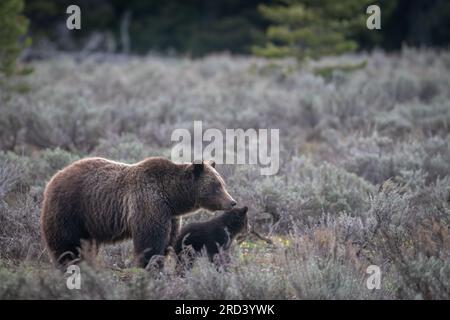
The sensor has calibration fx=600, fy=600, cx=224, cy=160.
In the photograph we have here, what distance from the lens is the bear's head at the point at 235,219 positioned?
21.1 ft

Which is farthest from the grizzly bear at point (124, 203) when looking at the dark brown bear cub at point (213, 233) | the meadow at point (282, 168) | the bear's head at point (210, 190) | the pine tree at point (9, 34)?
the pine tree at point (9, 34)

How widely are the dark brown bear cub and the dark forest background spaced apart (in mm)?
25265

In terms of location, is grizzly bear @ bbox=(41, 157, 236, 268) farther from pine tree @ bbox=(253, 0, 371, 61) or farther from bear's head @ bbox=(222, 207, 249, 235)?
pine tree @ bbox=(253, 0, 371, 61)

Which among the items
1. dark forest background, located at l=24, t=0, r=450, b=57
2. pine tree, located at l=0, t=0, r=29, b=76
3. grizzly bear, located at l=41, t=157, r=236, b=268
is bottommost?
grizzly bear, located at l=41, t=157, r=236, b=268

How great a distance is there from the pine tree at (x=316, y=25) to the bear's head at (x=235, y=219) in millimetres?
11965

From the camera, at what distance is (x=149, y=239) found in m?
5.57

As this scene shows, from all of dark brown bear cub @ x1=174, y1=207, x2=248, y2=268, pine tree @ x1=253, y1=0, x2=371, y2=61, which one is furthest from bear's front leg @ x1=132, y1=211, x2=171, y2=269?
pine tree @ x1=253, y1=0, x2=371, y2=61

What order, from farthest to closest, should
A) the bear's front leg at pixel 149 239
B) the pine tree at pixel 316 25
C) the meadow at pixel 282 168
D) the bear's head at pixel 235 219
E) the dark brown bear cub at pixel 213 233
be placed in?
the pine tree at pixel 316 25
the bear's head at pixel 235 219
the dark brown bear cub at pixel 213 233
the bear's front leg at pixel 149 239
the meadow at pixel 282 168

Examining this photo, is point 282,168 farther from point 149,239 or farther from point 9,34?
point 9,34

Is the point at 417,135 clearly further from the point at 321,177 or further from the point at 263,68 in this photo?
the point at 263,68

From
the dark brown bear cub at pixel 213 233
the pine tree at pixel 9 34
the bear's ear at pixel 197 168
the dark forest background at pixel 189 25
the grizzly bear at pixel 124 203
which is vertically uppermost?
the dark forest background at pixel 189 25

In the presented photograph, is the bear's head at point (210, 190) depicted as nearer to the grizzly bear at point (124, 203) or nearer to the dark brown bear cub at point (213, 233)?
the grizzly bear at point (124, 203)

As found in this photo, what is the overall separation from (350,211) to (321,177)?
3.56 feet

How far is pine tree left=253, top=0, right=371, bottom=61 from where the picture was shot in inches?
688
